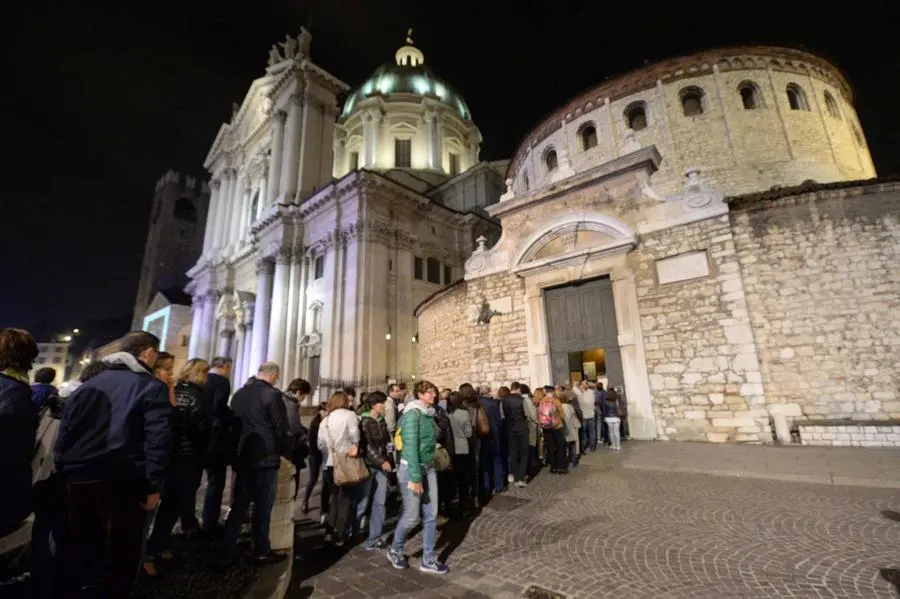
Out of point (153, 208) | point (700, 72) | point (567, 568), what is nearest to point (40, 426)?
point (567, 568)

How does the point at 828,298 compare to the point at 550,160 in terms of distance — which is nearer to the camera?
the point at 828,298

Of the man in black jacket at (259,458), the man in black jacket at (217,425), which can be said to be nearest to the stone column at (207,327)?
the man in black jacket at (217,425)

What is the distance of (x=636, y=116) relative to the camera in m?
19.9

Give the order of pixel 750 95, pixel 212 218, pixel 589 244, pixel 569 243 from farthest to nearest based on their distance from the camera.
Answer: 1. pixel 212 218
2. pixel 750 95
3. pixel 569 243
4. pixel 589 244

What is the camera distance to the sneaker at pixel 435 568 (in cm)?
375

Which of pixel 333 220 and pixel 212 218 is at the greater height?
pixel 212 218

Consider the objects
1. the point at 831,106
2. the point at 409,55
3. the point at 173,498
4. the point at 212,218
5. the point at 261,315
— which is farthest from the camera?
the point at 409,55

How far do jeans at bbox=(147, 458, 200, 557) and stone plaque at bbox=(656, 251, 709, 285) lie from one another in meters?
9.89

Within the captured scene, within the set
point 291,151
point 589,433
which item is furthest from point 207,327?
point 589,433

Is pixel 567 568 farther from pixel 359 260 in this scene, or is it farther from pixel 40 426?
pixel 359 260

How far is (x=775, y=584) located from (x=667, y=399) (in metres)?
6.46

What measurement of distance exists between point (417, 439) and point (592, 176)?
9.52 metres

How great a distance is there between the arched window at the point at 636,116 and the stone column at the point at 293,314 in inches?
770

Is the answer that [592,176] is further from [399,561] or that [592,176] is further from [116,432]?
[116,432]
